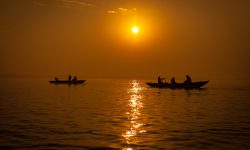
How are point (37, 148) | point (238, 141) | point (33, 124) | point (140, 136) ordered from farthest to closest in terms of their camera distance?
point (33, 124)
point (140, 136)
point (238, 141)
point (37, 148)

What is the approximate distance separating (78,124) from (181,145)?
841 cm

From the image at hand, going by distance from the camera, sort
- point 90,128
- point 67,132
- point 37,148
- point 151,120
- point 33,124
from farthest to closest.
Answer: point 151,120
point 33,124
point 90,128
point 67,132
point 37,148

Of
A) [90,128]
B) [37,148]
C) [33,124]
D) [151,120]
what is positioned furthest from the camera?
[151,120]

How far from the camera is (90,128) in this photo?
1978cm

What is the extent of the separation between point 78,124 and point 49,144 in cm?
617

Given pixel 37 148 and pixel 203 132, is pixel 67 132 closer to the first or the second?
pixel 37 148

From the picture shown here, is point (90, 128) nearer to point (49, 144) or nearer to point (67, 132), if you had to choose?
point (67, 132)

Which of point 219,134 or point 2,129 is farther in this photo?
point 2,129

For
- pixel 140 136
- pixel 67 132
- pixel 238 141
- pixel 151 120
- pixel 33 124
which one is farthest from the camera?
pixel 151 120

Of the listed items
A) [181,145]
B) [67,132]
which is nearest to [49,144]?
[67,132]

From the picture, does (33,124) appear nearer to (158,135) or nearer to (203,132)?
(158,135)

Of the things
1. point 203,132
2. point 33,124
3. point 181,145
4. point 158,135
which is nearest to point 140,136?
point 158,135

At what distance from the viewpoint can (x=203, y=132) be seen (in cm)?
1866

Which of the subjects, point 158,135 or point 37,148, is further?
point 158,135
